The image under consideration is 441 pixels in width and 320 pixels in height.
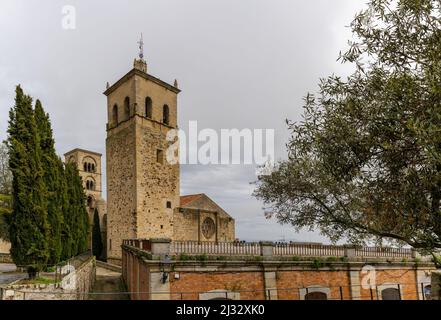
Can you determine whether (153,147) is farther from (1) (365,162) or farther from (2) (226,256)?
(1) (365,162)

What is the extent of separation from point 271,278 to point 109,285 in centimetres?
1431

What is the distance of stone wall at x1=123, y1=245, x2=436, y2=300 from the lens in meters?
12.0

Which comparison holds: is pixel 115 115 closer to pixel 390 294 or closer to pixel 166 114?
pixel 166 114

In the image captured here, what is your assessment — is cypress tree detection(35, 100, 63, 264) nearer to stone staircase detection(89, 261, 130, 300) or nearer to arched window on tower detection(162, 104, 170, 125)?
Result: stone staircase detection(89, 261, 130, 300)

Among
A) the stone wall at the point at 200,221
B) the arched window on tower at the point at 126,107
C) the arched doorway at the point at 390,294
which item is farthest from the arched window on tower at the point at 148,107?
the arched doorway at the point at 390,294

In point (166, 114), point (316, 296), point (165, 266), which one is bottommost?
point (316, 296)

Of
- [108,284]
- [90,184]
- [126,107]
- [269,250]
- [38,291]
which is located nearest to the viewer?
[38,291]

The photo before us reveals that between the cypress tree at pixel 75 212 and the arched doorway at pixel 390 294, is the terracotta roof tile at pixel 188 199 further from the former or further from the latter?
the arched doorway at pixel 390 294

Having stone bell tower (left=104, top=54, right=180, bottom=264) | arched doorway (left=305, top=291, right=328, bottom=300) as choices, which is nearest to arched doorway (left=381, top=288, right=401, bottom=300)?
arched doorway (left=305, top=291, right=328, bottom=300)

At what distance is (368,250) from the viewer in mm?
16344

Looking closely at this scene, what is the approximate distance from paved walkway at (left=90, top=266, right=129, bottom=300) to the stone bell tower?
1641 millimetres

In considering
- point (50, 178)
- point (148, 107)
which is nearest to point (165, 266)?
point (50, 178)

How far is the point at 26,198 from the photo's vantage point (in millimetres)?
12102

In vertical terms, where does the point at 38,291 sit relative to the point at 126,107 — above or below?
below
